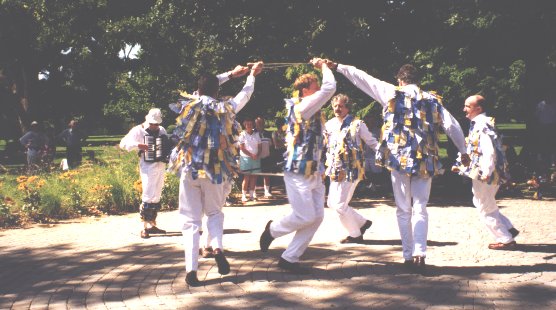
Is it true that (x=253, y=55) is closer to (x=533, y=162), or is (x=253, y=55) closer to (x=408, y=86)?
(x=533, y=162)

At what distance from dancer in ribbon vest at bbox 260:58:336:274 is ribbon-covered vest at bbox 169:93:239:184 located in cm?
66

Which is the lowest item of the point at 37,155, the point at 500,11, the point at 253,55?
the point at 37,155

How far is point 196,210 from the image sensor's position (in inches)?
243

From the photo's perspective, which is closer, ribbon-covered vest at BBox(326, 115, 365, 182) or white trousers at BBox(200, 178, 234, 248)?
white trousers at BBox(200, 178, 234, 248)

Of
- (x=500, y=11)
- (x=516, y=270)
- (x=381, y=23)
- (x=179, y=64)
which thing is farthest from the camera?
(x=179, y=64)

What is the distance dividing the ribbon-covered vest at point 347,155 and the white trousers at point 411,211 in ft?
5.02

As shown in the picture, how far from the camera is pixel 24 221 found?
10414 mm

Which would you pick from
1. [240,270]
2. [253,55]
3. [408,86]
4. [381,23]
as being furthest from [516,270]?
[253,55]

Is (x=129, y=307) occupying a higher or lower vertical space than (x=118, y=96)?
lower

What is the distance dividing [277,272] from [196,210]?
1098mm

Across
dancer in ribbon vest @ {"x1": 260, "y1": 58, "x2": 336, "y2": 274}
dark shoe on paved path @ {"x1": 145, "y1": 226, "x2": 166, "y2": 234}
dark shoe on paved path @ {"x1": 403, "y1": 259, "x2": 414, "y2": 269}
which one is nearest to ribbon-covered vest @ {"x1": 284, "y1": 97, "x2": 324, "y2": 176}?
dancer in ribbon vest @ {"x1": 260, "y1": 58, "x2": 336, "y2": 274}

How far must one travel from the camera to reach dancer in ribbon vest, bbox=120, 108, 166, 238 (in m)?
8.44

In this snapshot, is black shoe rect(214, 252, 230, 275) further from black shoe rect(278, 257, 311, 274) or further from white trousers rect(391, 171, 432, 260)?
white trousers rect(391, 171, 432, 260)

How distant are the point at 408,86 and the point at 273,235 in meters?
2.20
